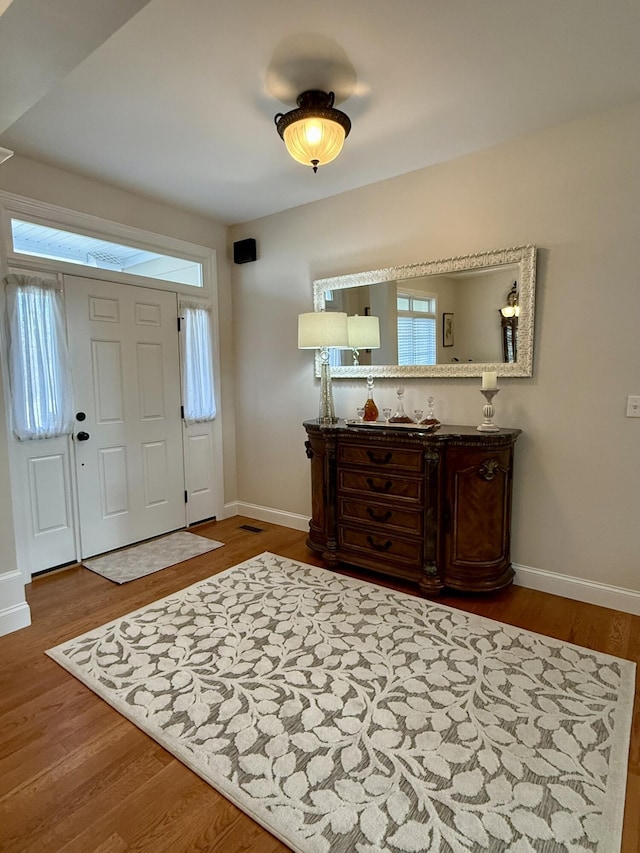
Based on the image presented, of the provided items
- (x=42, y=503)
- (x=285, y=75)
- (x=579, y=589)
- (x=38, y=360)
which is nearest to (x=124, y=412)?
(x=38, y=360)

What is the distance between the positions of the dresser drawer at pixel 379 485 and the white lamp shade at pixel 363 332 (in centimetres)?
101

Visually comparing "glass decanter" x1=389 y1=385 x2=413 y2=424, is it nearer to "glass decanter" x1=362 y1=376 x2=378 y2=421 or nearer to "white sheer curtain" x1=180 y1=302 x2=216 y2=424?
"glass decanter" x1=362 y1=376 x2=378 y2=421

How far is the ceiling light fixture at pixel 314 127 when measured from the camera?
221cm

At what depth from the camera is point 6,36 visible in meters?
1.52

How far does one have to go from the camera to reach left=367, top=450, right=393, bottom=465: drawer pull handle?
289cm

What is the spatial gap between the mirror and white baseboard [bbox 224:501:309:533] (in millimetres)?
1366

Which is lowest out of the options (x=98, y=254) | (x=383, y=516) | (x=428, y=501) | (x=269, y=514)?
(x=269, y=514)

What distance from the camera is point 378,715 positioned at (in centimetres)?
180

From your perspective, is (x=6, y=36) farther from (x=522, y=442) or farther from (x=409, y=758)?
(x=522, y=442)

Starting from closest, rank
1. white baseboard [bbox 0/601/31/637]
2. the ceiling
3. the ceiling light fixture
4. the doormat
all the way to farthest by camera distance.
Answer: the ceiling, the ceiling light fixture, white baseboard [bbox 0/601/31/637], the doormat

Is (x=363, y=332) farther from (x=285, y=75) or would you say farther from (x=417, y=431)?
(x=285, y=75)

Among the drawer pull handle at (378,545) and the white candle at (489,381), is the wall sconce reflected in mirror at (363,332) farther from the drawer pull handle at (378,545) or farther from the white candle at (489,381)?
the drawer pull handle at (378,545)

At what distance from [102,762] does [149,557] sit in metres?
1.91

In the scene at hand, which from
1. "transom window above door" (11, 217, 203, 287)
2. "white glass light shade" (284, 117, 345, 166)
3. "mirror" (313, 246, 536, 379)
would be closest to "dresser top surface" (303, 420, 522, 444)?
"mirror" (313, 246, 536, 379)
